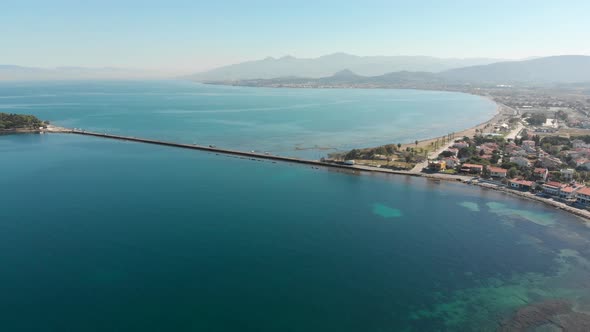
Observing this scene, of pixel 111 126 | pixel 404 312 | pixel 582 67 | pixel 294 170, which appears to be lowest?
pixel 404 312

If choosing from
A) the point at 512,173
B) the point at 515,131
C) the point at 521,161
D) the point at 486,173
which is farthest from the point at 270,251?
the point at 515,131

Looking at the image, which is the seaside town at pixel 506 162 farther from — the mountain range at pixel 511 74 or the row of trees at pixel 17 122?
the mountain range at pixel 511 74

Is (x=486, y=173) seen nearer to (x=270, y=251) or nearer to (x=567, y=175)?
(x=567, y=175)

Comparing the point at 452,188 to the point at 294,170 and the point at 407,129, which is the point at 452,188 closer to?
the point at 294,170

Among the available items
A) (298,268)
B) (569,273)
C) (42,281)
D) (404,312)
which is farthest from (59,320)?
(569,273)

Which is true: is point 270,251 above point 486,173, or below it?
below

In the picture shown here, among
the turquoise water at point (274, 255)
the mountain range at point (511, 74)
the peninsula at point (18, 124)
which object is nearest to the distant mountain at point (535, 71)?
the mountain range at point (511, 74)
